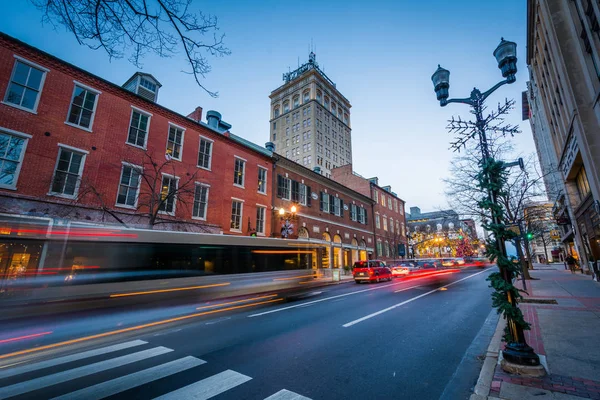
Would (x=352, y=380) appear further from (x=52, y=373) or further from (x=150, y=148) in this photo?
(x=150, y=148)

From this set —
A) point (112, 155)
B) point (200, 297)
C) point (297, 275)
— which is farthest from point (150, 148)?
point (297, 275)

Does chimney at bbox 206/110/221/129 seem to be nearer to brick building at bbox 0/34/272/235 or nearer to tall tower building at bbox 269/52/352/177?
brick building at bbox 0/34/272/235

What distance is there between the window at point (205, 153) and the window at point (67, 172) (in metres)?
6.91

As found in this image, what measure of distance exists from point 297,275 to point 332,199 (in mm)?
16242

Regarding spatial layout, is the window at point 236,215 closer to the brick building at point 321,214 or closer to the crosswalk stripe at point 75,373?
the brick building at point 321,214

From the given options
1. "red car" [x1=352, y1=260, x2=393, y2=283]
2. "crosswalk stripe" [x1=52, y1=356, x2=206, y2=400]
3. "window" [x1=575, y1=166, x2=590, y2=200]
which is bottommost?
"crosswalk stripe" [x1=52, y1=356, x2=206, y2=400]

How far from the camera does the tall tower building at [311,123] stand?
65.6 m

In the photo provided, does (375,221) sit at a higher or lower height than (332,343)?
higher

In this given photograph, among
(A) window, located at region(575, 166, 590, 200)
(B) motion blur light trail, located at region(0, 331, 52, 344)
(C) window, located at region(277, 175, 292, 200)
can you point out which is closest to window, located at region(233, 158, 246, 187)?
(C) window, located at region(277, 175, 292, 200)

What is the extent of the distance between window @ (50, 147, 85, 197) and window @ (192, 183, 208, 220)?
6369mm

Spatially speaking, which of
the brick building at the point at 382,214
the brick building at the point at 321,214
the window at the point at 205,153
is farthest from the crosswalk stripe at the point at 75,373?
the brick building at the point at 382,214

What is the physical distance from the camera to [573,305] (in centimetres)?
858

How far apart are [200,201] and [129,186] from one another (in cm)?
447

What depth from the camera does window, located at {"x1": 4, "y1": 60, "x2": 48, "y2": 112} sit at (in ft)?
40.8
